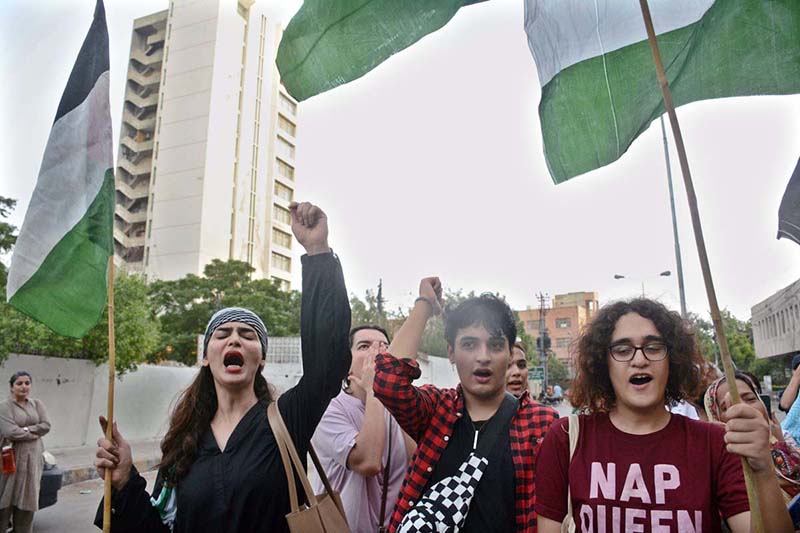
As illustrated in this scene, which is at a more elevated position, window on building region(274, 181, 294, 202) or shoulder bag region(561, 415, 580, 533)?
window on building region(274, 181, 294, 202)

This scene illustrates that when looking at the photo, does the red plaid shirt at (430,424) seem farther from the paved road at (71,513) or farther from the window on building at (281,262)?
the window on building at (281,262)

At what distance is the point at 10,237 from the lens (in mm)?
14516

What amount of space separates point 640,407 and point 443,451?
79 centimetres

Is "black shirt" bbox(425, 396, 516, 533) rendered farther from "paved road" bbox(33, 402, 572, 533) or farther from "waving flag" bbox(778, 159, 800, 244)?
"paved road" bbox(33, 402, 572, 533)

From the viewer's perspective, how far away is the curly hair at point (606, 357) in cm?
212

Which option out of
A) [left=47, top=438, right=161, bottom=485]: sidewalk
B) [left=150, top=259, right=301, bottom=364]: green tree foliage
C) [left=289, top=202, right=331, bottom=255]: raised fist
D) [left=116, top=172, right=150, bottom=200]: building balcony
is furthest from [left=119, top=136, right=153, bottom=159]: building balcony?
[left=289, top=202, right=331, bottom=255]: raised fist

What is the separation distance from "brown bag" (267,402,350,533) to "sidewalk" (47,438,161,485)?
8272 millimetres

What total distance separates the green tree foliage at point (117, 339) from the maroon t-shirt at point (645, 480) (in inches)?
560

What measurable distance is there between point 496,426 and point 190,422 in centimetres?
117

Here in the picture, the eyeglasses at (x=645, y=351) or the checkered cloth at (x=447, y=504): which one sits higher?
the eyeglasses at (x=645, y=351)

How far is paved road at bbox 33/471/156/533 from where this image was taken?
7449 mm

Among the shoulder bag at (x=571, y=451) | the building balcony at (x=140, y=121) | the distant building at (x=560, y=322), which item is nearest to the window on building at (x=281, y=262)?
the building balcony at (x=140, y=121)

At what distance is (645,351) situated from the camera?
81.0 inches

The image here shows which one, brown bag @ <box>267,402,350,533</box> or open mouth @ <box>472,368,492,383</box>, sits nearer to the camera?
brown bag @ <box>267,402,350,533</box>
